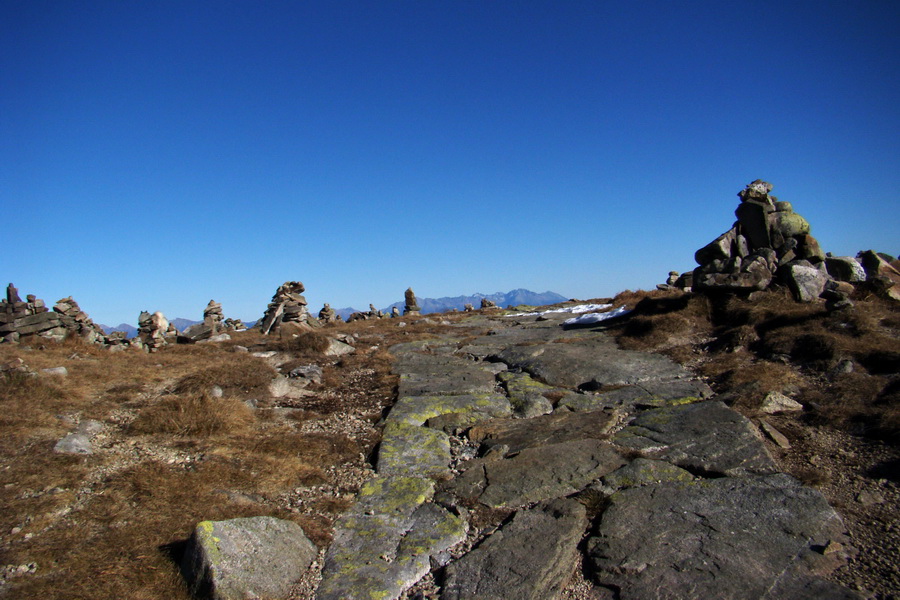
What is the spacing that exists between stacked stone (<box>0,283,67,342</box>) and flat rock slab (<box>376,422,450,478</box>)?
58.2 feet

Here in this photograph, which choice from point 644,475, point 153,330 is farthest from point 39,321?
point 644,475

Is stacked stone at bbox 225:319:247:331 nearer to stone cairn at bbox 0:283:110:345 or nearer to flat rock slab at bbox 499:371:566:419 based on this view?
stone cairn at bbox 0:283:110:345

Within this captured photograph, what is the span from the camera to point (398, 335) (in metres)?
22.3

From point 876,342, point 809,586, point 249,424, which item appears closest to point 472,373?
point 249,424

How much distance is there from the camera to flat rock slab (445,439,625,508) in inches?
251

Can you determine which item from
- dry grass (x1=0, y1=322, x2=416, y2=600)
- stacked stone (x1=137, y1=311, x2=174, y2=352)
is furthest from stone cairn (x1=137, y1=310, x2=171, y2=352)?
dry grass (x1=0, y1=322, x2=416, y2=600)

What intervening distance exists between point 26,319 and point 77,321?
1.78 metres

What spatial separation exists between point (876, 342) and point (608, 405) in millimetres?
5383

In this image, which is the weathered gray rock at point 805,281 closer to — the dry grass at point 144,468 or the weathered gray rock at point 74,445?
the dry grass at point 144,468

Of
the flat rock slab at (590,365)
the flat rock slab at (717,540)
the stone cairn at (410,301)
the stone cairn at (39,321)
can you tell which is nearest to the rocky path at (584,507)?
the flat rock slab at (717,540)

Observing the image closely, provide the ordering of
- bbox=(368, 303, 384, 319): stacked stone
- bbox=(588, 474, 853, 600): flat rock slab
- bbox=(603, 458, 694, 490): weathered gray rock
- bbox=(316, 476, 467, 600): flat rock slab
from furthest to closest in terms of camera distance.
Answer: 1. bbox=(368, 303, 384, 319): stacked stone
2. bbox=(603, 458, 694, 490): weathered gray rock
3. bbox=(316, 476, 467, 600): flat rock slab
4. bbox=(588, 474, 853, 600): flat rock slab

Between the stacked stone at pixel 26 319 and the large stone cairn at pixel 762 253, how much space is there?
2393 centimetres

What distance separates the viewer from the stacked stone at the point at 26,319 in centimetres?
1953

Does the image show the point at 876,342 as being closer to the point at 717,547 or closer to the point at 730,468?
the point at 730,468
